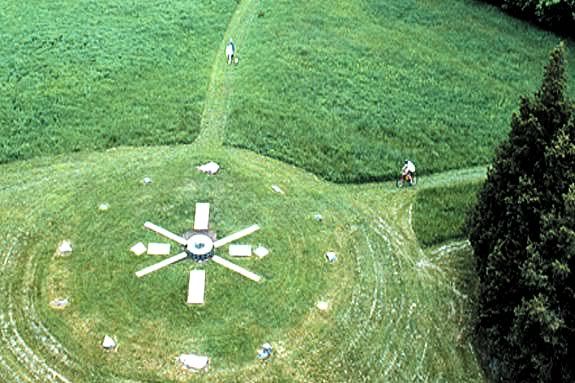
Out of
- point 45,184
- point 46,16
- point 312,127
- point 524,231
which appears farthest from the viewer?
point 46,16

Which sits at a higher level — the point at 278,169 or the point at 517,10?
the point at 517,10

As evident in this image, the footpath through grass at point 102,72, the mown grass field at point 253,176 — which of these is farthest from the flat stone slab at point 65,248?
the footpath through grass at point 102,72

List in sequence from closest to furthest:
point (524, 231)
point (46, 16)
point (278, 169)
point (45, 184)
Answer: point (524, 231) < point (45, 184) < point (278, 169) < point (46, 16)

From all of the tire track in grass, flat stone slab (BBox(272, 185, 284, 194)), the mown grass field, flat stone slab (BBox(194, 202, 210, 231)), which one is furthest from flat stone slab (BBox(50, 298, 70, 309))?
the tire track in grass

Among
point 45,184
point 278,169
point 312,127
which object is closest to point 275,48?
point 312,127

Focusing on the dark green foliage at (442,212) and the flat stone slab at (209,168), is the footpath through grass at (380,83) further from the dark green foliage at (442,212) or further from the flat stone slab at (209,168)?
the flat stone slab at (209,168)

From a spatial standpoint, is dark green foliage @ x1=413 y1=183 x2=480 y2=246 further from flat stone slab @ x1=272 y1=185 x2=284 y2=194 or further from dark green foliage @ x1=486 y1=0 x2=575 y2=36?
dark green foliage @ x1=486 y1=0 x2=575 y2=36

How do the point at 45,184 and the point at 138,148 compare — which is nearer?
the point at 45,184

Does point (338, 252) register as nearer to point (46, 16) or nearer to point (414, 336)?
point (414, 336)
